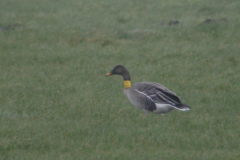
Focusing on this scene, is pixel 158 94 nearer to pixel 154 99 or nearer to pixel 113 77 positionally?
pixel 154 99

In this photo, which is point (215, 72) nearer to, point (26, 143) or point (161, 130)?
point (161, 130)

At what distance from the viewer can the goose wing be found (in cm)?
869

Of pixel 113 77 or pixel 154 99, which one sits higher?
pixel 154 99

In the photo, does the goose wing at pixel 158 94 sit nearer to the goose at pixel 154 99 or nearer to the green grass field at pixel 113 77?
the goose at pixel 154 99

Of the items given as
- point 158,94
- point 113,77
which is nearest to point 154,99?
point 158,94

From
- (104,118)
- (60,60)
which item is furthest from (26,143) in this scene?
(60,60)

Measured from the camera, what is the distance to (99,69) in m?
13.5

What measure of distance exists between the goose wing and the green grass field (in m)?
0.46

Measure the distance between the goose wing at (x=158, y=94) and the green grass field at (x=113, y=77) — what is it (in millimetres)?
459

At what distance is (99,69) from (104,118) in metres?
4.89

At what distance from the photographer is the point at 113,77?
13.1m

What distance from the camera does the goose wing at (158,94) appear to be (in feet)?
28.5

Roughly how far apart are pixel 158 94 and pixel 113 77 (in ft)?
14.7

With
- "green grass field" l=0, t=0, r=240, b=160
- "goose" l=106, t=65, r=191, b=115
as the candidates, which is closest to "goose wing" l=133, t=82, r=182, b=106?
"goose" l=106, t=65, r=191, b=115
